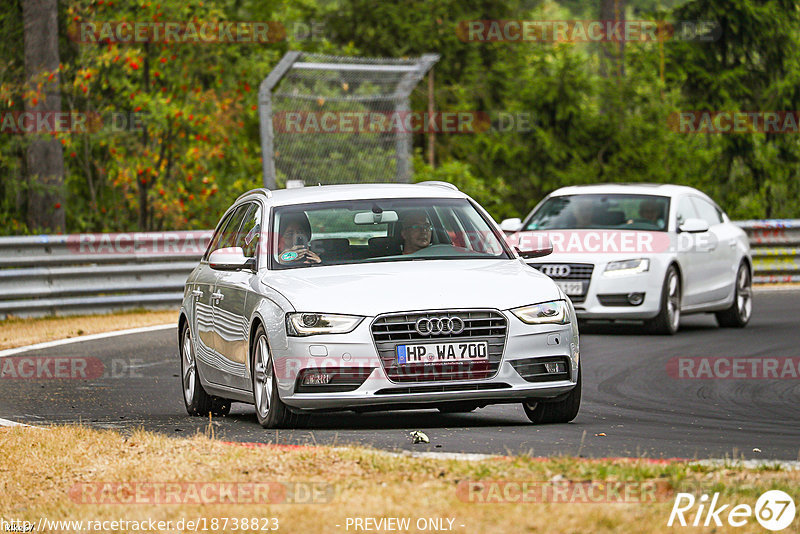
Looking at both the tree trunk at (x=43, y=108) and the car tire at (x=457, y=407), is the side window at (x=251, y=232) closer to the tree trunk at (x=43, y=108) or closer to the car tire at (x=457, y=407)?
the car tire at (x=457, y=407)

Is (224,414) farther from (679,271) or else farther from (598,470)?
(679,271)

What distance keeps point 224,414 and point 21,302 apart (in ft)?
30.0

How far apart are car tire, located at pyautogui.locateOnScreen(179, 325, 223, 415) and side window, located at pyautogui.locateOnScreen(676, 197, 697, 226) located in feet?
25.7

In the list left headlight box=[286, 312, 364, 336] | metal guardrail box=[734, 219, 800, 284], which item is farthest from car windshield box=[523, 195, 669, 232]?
left headlight box=[286, 312, 364, 336]

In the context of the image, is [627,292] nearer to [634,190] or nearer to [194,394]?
[634,190]

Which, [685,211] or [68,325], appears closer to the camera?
[685,211]

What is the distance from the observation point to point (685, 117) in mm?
31203

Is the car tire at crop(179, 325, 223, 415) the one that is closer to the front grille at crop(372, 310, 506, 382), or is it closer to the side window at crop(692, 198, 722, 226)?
the front grille at crop(372, 310, 506, 382)

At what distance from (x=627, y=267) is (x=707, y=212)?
2.52m

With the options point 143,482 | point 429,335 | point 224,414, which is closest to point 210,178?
point 224,414

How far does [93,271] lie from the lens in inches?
A: 804

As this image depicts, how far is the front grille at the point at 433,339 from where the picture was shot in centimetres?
915

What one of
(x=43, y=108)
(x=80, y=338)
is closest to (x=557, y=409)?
(x=80, y=338)

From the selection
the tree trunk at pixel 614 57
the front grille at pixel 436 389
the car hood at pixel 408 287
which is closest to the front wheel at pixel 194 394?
the car hood at pixel 408 287
